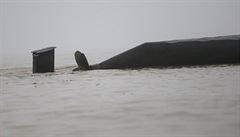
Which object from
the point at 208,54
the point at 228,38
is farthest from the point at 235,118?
the point at 228,38

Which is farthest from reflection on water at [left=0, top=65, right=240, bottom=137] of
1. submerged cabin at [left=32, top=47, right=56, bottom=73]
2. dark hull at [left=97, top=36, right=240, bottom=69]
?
dark hull at [left=97, top=36, right=240, bottom=69]

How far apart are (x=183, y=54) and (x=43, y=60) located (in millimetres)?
5589

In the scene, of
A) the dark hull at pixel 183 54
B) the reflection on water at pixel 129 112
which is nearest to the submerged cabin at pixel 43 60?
the dark hull at pixel 183 54

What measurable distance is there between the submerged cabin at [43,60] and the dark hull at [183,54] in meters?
2.67

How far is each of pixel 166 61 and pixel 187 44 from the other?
45.5 inches

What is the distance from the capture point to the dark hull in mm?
13984

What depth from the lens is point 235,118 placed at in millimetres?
4211

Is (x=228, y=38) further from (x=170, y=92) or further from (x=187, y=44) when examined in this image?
(x=170, y=92)

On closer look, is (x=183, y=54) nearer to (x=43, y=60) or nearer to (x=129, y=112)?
(x=43, y=60)

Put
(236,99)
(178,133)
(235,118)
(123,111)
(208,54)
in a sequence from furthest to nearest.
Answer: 1. (208,54)
2. (236,99)
3. (123,111)
4. (235,118)
5. (178,133)

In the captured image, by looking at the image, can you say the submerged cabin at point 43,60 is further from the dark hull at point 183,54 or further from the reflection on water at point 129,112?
the reflection on water at point 129,112

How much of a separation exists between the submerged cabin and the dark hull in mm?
2675

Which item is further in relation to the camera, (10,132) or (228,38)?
(228,38)

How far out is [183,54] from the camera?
14281mm
